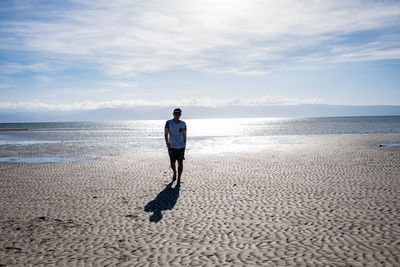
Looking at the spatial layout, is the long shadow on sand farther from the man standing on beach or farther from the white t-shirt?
the white t-shirt

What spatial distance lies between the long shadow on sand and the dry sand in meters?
0.04

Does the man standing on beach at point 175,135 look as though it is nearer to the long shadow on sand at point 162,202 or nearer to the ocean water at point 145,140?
the long shadow on sand at point 162,202

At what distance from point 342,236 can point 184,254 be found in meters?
3.79

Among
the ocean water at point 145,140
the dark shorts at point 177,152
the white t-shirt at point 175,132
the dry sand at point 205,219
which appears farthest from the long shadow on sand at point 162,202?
the ocean water at point 145,140

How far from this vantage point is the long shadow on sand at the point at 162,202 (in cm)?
895

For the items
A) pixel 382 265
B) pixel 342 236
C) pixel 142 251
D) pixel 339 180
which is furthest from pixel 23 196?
pixel 339 180

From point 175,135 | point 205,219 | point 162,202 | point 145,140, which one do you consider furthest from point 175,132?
point 145,140

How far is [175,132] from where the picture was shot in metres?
12.4

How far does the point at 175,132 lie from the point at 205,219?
484cm

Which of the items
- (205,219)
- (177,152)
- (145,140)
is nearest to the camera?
(205,219)

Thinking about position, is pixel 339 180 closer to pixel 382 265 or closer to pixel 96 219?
pixel 382 265

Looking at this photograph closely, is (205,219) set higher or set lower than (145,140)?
lower

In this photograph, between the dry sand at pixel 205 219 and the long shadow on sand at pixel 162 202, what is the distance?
0.04 metres

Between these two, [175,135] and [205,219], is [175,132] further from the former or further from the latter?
[205,219]
